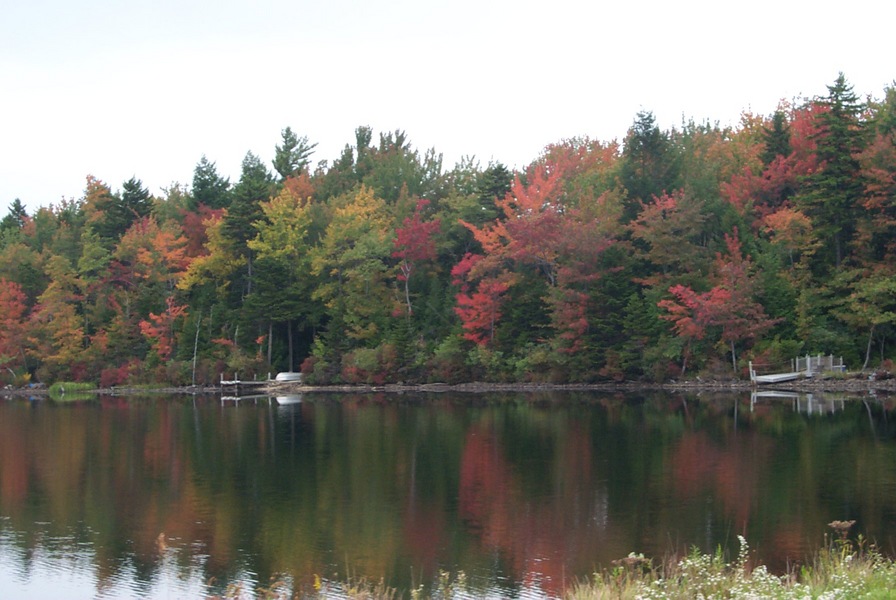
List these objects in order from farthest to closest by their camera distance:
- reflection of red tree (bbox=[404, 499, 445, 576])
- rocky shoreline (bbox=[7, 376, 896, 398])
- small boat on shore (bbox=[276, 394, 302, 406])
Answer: small boat on shore (bbox=[276, 394, 302, 406]) → rocky shoreline (bbox=[7, 376, 896, 398]) → reflection of red tree (bbox=[404, 499, 445, 576])

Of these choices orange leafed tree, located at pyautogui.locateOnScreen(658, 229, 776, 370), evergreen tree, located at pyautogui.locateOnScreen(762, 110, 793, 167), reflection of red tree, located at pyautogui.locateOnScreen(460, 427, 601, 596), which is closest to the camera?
reflection of red tree, located at pyautogui.locateOnScreen(460, 427, 601, 596)

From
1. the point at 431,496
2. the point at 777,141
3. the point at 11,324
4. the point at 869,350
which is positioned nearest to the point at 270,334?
the point at 11,324

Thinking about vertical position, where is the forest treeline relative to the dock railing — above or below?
above

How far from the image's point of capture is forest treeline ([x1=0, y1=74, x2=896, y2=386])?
176 ft

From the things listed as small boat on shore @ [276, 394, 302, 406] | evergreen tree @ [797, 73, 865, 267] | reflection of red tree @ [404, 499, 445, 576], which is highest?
evergreen tree @ [797, 73, 865, 267]

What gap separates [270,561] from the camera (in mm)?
19375

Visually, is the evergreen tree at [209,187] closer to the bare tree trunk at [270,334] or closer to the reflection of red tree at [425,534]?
the bare tree trunk at [270,334]

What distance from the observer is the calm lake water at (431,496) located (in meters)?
18.8

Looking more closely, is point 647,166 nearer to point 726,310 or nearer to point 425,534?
point 726,310

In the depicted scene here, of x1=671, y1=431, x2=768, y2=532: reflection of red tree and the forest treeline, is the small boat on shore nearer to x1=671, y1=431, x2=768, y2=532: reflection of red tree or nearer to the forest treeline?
the forest treeline

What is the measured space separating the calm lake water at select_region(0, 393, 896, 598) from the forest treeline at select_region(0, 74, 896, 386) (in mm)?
11081

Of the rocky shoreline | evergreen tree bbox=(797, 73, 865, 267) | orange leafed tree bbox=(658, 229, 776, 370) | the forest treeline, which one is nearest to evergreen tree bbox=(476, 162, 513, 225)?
the forest treeline

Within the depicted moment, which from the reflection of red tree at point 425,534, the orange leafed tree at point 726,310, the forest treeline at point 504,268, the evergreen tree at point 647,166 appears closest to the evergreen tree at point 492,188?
the forest treeline at point 504,268

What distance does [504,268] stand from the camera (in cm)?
6412
